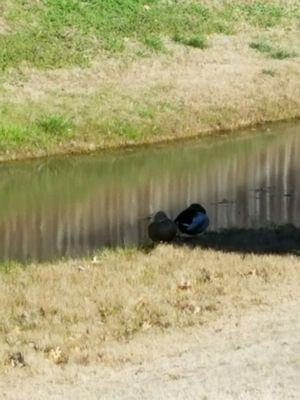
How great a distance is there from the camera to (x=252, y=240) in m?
18.2

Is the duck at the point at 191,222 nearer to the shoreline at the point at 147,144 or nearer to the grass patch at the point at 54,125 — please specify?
the shoreline at the point at 147,144

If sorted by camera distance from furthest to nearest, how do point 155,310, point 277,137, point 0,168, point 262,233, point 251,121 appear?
point 251,121, point 277,137, point 0,168, point 262,233, point 155,310

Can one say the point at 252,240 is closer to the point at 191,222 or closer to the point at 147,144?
the point at 191,222

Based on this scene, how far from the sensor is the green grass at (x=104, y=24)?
34938 mm

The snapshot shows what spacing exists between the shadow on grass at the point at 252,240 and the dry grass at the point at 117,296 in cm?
74

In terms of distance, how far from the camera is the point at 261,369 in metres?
10.6

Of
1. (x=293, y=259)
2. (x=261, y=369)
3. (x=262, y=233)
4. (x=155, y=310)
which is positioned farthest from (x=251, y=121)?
(x=261, y=369)

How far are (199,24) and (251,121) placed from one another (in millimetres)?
9055

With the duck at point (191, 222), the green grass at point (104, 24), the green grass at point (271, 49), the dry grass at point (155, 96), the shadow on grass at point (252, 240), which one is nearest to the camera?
the shadow on grass at point (252, 240)

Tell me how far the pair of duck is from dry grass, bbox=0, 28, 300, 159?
10250mm

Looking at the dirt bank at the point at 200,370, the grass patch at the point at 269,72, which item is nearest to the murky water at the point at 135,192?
the grass patch at the point at 269,72

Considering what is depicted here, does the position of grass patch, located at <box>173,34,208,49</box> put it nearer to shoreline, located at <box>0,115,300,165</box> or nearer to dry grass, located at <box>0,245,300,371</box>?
shoreline, located at <box>0,115,300,165</box>

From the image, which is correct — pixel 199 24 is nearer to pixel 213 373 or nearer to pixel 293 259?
pixel 293 259

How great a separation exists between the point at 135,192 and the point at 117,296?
33.4 feet
